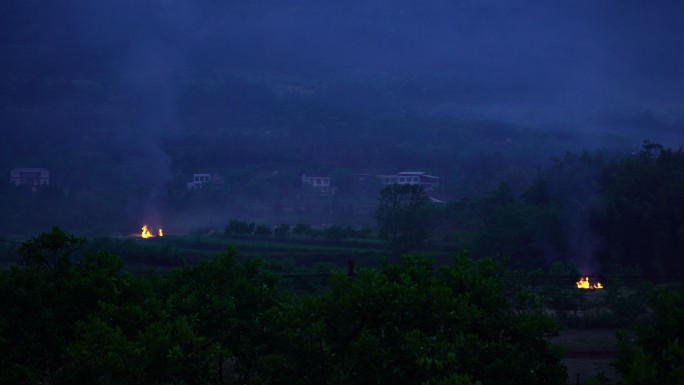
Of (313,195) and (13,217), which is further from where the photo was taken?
(313,195)

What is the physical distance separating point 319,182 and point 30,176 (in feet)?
86.4

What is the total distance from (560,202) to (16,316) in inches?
1133

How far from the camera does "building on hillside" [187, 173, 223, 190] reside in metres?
58.1

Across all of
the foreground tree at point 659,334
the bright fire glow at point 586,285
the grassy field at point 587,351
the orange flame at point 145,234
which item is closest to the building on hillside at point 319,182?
the orange flame at point 145,234

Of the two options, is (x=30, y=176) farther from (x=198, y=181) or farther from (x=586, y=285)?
(x=586, y=285)

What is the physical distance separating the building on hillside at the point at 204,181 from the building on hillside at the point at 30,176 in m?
12.8

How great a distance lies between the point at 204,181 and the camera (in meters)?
60.9

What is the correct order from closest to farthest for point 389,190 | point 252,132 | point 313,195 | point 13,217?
point 389,190
point 13,217
point 313,195
point 252,132

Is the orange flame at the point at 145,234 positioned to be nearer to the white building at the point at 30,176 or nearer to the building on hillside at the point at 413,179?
the white building at the point at 30,176

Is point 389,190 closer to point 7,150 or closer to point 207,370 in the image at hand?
point 207,370

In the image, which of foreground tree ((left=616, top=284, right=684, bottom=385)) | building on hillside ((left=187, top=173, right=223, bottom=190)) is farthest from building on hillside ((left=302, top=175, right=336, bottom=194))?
foreground tree ((left=616, top=284, right=684, bottom=385))

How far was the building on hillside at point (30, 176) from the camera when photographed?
193ft

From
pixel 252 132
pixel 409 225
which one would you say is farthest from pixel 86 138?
pixel 409 225

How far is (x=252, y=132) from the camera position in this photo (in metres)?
83.8
